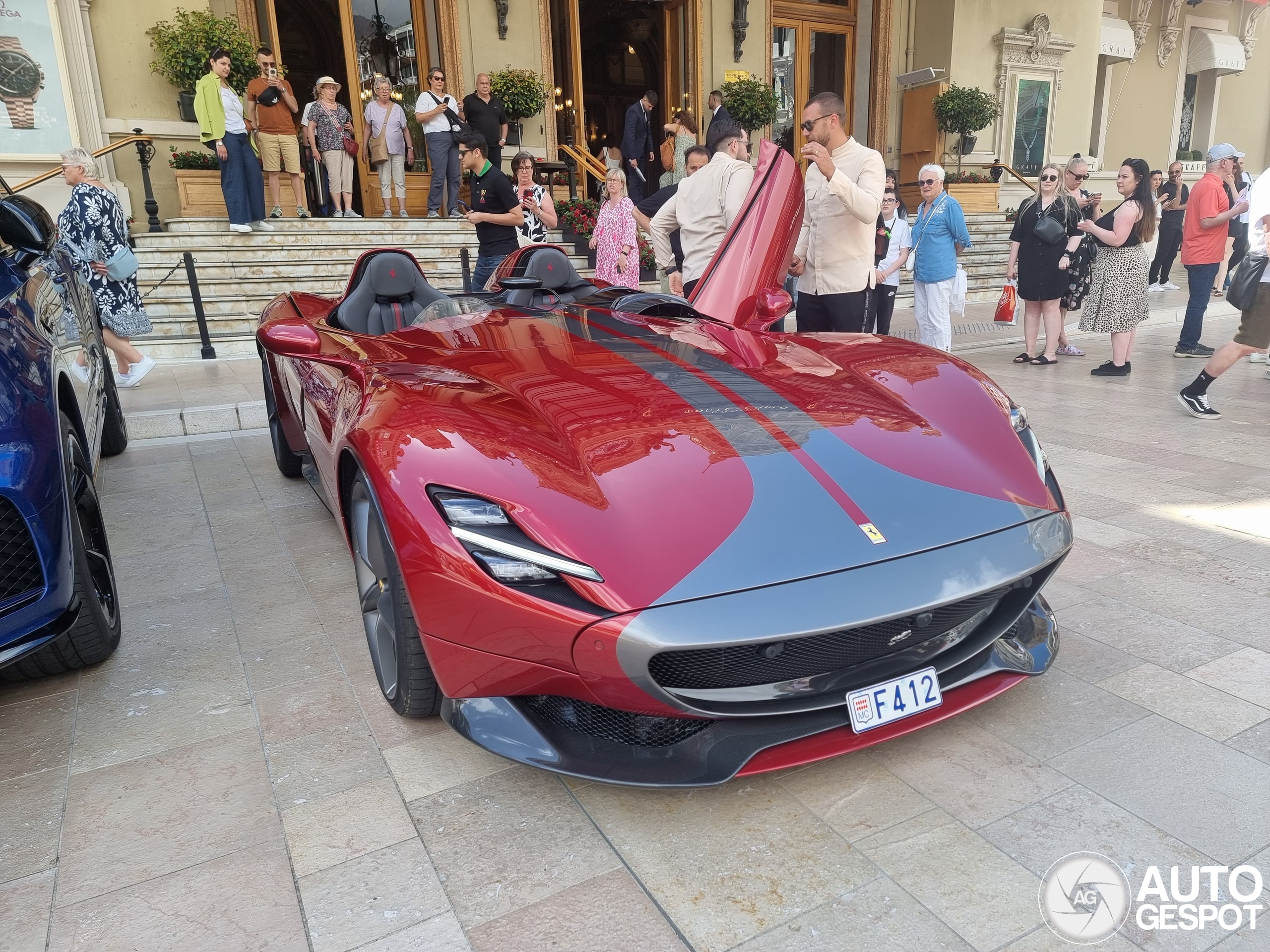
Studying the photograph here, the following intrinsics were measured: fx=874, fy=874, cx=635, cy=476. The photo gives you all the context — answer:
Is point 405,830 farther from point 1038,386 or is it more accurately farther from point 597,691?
point 1038,386

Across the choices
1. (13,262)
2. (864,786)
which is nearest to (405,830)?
(864,786)

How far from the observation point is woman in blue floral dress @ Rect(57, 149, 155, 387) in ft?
20.4

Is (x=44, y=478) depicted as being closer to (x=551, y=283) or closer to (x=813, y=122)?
(x=551, y=283)

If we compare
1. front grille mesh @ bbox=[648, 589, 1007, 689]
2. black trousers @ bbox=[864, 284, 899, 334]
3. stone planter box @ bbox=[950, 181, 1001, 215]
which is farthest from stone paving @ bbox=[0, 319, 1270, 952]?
stone planter box @ bbox=[950, 181, 1001, 215]

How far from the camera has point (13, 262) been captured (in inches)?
121

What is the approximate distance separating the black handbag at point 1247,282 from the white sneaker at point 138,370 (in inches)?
299

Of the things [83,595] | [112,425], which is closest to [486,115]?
[112,425]

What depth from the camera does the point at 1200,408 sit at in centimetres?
557

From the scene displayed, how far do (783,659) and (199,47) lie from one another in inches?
456

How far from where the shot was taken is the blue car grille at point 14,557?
2.11 meters

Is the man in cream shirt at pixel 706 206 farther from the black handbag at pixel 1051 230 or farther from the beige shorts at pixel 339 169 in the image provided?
the beige shorts at pixel 339 169

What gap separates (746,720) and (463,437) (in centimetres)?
92

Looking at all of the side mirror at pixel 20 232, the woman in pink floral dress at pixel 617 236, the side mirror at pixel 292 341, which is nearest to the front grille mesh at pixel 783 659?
the side mirror at pixel 292 341

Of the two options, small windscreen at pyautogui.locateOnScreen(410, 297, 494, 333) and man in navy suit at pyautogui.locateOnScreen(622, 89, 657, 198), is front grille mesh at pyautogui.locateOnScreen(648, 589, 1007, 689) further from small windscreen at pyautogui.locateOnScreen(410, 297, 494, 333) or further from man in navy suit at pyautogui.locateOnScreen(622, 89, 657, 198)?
man in navy suit at pyautogui.locateOnScreen(622, 89, 657, 198)
